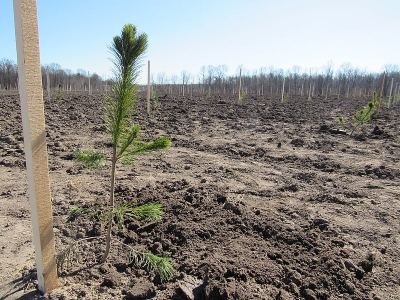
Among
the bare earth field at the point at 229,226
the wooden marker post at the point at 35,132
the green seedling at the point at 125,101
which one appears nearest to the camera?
the wooden marker post at the point at 35,132

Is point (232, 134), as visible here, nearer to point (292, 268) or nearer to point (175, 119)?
point (175, 119)

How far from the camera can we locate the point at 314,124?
12641mm

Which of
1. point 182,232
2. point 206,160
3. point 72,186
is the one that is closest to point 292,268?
point 182,232

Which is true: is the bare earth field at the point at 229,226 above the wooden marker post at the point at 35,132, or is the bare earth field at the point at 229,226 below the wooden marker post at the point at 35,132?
below

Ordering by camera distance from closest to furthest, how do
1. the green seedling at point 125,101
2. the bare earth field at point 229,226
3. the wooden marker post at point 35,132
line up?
the wooden marker post at point 35,132 → the green seedling at point 125,101 → the bare earth field at point 229,226

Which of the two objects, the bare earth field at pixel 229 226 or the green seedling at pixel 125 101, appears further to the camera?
the bare earth field at pixel 229 226

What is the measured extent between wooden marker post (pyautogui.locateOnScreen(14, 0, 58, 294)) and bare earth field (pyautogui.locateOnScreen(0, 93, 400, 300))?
313 millimetres

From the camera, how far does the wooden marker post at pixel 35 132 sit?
1.69 m

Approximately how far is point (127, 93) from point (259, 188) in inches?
131

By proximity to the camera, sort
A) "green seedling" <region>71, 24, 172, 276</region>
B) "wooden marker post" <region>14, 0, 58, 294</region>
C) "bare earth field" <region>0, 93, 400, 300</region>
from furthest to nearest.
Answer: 1. "bare earth field" <region>0, 93, 400, 300</region>
2. "green seedling" <region>71, 24, 172, 276</region>
3. "wooden marker post" <region>14, 0, 58, 294</region>

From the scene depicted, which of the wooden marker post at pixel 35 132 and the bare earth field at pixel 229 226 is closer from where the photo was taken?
the wooden marker post at pixel 35 132

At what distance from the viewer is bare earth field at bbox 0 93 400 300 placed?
7.79 feet

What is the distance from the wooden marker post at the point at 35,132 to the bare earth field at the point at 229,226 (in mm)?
313

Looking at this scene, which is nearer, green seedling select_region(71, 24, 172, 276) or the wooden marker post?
the wooden marker post
